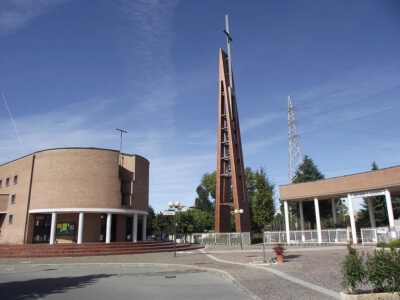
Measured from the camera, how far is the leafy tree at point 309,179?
4475 centimetres

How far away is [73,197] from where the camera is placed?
29531 millimetres

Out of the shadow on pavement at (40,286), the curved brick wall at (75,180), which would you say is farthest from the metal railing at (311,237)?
the shadow on pavement at (40,286)

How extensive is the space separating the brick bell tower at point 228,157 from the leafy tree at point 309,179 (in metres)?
8.78

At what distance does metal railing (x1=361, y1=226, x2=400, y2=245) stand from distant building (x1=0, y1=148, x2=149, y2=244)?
1970cm

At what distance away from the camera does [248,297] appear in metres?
9.02

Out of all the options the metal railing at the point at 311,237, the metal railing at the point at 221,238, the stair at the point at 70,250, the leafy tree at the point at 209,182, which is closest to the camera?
the stair at the point at 70,250

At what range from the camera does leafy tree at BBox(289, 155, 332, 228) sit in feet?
147

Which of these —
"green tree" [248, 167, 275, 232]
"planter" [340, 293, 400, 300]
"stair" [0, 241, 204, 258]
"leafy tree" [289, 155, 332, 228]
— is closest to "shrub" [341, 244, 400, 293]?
"planter" [340, 293, 400, 300]

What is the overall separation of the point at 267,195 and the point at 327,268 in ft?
25.9

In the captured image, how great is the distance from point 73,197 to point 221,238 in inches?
640

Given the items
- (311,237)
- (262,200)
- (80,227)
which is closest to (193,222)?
(311,237)

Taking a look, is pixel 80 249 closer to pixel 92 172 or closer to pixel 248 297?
pixel 92 172

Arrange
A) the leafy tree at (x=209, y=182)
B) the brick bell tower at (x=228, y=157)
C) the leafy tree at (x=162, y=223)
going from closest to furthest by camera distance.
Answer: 1. the brick bell tower at (x=228, y=157)
2. the leafy tree at (x=162, y=223)
3. the leafy tree at (x=209, y=182)

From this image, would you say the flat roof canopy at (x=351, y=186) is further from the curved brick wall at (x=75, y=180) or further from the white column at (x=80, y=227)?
the white column at (x=80, y=227)
